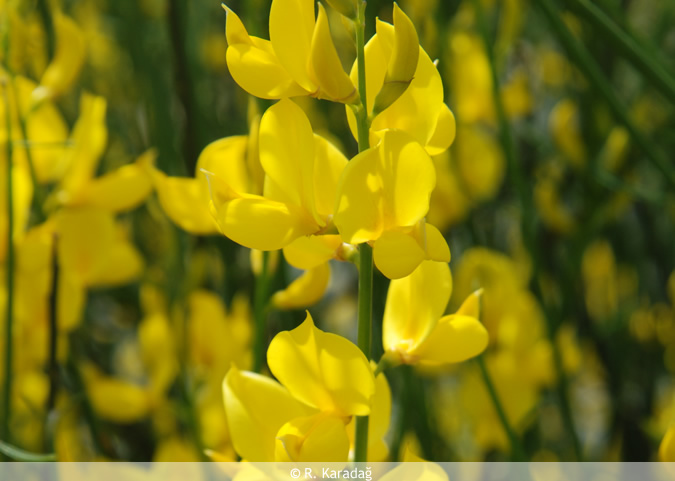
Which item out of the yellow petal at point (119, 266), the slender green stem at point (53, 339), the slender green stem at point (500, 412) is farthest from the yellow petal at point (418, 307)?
the yellow petal at point (119, 266)

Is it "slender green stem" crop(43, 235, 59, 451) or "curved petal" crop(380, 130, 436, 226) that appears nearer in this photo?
"curved petal" crop(380, 130, 436, 226)

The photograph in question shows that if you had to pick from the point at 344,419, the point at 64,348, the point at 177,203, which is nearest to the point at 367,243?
the point at 344,419

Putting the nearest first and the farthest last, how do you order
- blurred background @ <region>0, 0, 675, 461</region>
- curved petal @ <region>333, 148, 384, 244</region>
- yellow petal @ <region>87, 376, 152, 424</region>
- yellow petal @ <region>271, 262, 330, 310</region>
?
curved petal @ <region>333, 148, 384, 244</region>
yellow petal @ <region>271, 262, 330, 310</region>
blurred background @ <region>0, 0, 675, 461</region>
yellow petal @ <region>87, 376, 152, 424</region>

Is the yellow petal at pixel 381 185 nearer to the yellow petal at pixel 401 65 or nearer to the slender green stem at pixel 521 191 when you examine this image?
the yellow petal at pixel 401 65

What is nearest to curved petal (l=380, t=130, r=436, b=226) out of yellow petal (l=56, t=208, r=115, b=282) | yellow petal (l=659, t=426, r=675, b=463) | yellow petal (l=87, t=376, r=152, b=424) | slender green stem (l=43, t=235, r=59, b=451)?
yellow petal (l=659, t=426, r=675, b=463)

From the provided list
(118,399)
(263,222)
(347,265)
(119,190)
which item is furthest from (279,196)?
(347,265)

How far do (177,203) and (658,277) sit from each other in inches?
28.0

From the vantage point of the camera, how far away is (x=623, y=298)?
3.32ft

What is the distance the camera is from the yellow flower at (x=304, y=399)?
0.26 m

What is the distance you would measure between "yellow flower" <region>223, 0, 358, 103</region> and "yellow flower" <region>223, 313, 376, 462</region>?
7 cm

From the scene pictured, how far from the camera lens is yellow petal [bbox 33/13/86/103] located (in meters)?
0.52

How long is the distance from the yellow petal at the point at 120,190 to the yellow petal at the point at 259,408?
0.88 feet

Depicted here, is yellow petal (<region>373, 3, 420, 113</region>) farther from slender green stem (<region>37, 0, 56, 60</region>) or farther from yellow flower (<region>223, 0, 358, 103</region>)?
slender green stem (<region>37, 0, 56, 60</region>)

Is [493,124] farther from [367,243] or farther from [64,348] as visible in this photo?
[367,243]
